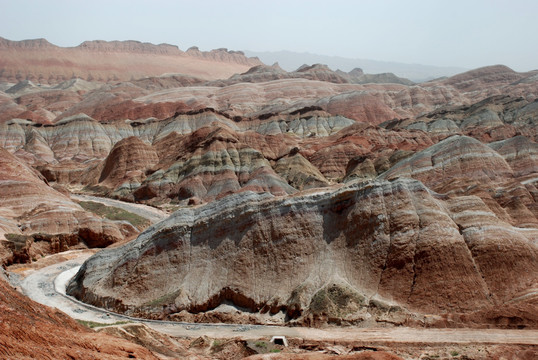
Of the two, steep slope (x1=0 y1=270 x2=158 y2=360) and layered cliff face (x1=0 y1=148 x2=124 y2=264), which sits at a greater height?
steep slope (x1=0 y1=270 x2=158 y2=360)

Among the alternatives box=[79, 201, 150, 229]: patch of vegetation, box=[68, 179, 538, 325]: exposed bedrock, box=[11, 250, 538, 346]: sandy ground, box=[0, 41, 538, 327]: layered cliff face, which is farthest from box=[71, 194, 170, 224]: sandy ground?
box=[11, 250, 538, 346]: sandy ground

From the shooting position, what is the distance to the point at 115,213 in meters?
64.0

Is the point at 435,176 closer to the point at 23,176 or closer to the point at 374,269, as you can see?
the point at 374,269

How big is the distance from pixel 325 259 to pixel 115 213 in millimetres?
42107

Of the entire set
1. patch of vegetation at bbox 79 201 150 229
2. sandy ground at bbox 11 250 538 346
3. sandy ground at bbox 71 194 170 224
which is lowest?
sandy ground at bbox 71 194 170 224

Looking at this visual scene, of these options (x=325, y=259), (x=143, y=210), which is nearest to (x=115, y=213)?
(x=143, y=210)

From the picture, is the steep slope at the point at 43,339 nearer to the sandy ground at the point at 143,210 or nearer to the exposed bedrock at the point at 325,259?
the exposed bedrock at the point at 325,259

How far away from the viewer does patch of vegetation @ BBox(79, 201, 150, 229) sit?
61053 millimetres

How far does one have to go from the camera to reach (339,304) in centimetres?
2609

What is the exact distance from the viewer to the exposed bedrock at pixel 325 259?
26047mm

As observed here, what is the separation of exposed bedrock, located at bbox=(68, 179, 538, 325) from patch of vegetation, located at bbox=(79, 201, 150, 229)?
28.5m

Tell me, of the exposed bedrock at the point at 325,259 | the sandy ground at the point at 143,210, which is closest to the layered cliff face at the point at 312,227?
the exposed bedrock at the point at 325,259

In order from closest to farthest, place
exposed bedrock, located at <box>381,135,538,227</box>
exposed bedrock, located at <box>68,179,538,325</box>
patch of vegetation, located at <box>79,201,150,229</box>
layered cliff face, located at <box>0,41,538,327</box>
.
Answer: exposed bedrock, located at <box>68,179,538,325</box>, layered cliff face, located at <box>0,41,538,327</box>, patch of vegetation, located at <box>79,201,150,229</box>, exposed bedrock, located at <box>381,135,538,227</box>

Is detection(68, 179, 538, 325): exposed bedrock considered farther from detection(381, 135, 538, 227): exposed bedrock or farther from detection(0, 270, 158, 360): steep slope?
detection(381, 135, 538, 227): exposed bedrock
